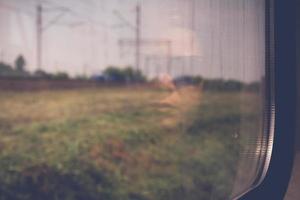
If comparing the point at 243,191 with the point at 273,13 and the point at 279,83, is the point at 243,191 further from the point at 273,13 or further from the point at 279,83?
the point at 273,13

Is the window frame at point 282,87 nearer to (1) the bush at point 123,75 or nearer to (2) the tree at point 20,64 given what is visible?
(1) the bush at point 123,75

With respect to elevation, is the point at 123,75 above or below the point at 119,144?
above

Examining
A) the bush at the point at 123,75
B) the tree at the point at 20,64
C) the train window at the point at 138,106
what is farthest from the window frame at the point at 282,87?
the tree at the point at 20,64

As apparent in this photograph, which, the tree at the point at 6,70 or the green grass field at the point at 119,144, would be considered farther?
the green grass field at the point at 119,144

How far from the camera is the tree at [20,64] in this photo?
3.71 feet

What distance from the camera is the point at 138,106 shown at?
150 cm

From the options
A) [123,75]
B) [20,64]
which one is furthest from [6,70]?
[123,75]

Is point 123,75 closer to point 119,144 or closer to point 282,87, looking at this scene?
point 119,144

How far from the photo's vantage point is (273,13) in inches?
67.1

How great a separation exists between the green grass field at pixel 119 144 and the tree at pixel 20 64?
0.08m

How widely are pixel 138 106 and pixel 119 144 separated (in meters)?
0.18

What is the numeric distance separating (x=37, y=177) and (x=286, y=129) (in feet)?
3.72

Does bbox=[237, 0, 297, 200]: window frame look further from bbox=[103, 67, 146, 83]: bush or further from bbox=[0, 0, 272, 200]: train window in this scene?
bbox=[103, 67, 146, 83]: bush

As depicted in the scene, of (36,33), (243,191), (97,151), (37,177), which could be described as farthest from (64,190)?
(243,191)
